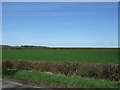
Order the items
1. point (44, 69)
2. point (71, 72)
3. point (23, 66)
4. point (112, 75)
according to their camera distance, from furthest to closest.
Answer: point (23, 66) < point (44, 69) < point (71, 72) < point (112, 75)

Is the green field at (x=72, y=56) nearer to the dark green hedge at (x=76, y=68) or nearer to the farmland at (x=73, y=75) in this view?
the dark green hedge at (x=76, y=68)

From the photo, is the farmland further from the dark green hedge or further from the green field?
the green field

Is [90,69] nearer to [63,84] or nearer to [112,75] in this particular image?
[112,75]

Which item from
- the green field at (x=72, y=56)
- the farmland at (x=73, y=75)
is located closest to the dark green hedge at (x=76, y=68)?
the farmland at (x=73, y=75)

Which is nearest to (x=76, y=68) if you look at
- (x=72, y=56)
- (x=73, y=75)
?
(x=73, y=75)

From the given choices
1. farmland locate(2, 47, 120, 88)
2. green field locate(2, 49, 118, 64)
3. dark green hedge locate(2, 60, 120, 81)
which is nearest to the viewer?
farmland locate(2, 47, 120, 88)

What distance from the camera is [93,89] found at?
13281 mm

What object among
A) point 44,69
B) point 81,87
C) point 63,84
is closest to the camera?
point 81,87

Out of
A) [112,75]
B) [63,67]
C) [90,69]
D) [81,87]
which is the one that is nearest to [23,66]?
[63,67]

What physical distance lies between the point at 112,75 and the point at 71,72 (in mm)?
4305

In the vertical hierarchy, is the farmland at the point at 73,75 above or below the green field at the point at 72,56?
below

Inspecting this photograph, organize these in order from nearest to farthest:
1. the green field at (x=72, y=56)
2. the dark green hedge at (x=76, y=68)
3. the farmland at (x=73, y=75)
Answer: the farmland at (x=73, y=75), the dark green hedge at (x=76, y=68), the green field at (x=72, y=56)

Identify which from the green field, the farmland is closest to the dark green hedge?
the farmland

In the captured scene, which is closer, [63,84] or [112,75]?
[63,84]
